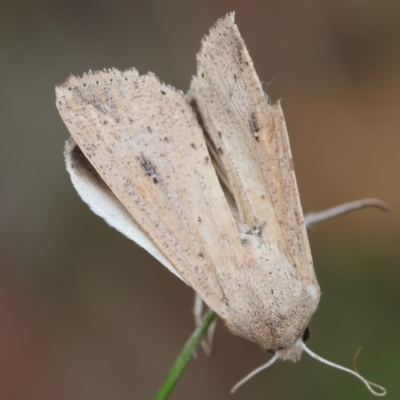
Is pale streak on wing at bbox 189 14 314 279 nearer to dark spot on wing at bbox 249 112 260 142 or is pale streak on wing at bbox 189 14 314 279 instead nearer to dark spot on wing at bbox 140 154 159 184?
dark spot on wing at bbox 249 112 260 142

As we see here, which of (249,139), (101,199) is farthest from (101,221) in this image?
(249,139)

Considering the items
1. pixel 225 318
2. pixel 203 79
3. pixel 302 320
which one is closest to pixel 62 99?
pixel 203 79

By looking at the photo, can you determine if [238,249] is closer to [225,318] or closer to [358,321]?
[225,318]

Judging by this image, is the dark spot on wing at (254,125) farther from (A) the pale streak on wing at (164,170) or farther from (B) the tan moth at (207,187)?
(A) the pale streak on wing at (164,170)

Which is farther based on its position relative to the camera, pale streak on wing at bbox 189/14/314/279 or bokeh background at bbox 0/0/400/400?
bokeh background at bbox 0/0/400/400

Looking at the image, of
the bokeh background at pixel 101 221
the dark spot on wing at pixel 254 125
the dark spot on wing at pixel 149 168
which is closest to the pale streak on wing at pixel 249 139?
the dark spot on wing at pixel 254 125

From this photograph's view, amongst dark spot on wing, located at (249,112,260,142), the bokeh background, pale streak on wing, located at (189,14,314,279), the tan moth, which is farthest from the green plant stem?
the bokeh background

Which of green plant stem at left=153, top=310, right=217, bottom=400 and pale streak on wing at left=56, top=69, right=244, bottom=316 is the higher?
pale streak on wing at left=56, top=69, right=244, bottom=316
